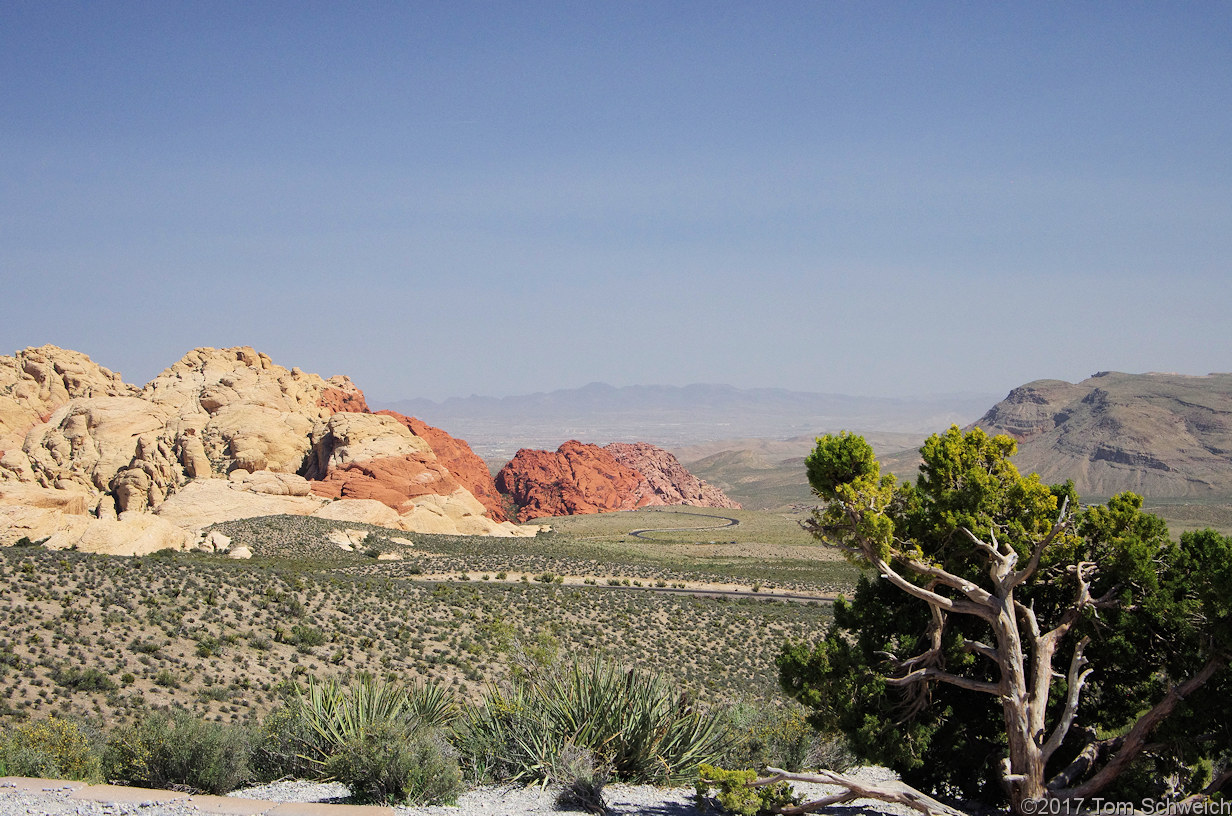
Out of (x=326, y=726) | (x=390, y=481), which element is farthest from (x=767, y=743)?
(x=390, y=481)

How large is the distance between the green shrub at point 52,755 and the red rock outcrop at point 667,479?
11580 cm

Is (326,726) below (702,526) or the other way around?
the other way around

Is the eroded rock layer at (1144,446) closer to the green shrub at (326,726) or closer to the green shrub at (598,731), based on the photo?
the green shrub at (598,731)

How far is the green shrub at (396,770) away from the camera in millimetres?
10773

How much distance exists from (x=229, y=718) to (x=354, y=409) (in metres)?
57.1

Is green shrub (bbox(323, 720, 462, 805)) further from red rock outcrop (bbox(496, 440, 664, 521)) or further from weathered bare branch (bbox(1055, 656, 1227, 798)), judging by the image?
red rock outcrop (bbox(496, 440, 664, 521))

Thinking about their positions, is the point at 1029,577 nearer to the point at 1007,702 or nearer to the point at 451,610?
the point at 1007,702

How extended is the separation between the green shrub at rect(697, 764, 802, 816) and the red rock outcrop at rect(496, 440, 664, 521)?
291 ft

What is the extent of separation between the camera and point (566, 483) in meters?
107

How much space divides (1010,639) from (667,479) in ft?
399

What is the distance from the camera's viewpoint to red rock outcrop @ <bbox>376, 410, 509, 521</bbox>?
78.2 metres

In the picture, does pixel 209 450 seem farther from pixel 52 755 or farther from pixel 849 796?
pixel 849 796

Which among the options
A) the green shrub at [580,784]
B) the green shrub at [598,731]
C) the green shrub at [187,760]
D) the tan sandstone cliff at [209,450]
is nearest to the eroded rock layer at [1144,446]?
the tan sandstone cliff at [209,450]

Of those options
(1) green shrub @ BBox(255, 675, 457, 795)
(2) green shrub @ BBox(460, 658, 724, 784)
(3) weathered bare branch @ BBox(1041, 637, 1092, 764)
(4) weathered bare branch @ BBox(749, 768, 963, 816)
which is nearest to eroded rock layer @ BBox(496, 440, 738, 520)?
(1) green shrub @ BBox(255, 675, 457, 795)
